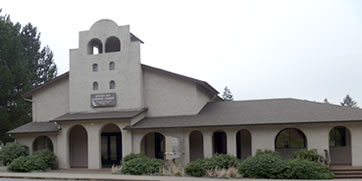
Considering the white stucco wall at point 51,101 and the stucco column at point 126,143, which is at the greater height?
the white stucco wall at point 51,101

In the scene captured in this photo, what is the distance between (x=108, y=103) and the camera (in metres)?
29.2

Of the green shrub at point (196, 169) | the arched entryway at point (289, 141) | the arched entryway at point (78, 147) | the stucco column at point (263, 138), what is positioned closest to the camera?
the green shrub at point (196, 169)

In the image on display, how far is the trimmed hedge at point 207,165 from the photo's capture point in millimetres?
22953

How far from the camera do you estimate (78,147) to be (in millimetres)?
31156

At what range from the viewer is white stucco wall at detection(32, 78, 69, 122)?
31484mm

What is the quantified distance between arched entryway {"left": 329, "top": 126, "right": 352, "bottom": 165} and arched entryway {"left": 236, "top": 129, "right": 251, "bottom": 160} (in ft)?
16.3

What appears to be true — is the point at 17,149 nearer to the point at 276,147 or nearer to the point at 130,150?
the point at 130,150

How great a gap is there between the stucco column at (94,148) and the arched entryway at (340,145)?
1413cm

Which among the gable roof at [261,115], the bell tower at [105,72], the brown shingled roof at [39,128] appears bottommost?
the brown shingled roof at [39,128]

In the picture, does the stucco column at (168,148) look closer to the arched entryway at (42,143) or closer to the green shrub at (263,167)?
the green shrub at (263,167)

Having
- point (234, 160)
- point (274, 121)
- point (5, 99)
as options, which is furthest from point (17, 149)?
point (274, 121)

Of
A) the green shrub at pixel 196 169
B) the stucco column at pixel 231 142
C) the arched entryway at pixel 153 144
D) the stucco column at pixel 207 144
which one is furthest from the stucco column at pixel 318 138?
the arched entryway at pixel 153 144

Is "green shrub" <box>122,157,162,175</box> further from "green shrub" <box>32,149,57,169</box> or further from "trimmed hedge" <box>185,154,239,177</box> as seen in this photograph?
"green shrub" <box>32,149,57,169</box>

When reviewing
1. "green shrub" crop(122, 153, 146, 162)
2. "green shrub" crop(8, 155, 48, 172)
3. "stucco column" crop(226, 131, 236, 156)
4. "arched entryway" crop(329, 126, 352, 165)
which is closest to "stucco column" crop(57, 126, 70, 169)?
"green shrub" crop(8, 155, 48, 172)
